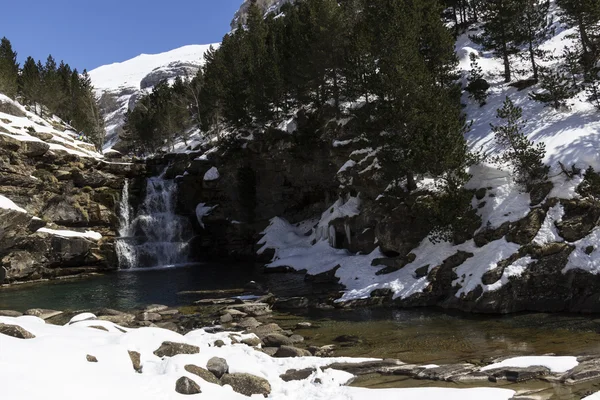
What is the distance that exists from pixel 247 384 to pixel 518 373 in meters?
7.16

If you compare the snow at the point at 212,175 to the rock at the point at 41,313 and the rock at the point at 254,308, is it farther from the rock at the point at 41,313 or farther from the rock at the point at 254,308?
the rock at the point at 41,313

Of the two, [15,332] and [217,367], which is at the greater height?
[15,332]

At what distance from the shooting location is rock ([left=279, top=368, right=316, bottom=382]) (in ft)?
39.3

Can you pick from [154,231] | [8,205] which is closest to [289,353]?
[8,205]

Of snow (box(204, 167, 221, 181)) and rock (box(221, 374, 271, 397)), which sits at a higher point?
snow (box(204, 167, 221, 181))

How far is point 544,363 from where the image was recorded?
11617 millimetres

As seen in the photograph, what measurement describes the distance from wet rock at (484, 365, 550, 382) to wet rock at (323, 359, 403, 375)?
283 cm

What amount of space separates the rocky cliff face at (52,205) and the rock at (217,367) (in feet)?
A: 111

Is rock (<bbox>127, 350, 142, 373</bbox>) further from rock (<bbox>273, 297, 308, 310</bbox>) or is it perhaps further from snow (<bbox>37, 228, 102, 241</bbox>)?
snow (<bbox>37, 228, 102, 241</bbox>)

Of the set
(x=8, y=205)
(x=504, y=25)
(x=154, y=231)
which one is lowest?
(x=154, y=231)

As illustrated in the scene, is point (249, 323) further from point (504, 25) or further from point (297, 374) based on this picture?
point (504, 25)

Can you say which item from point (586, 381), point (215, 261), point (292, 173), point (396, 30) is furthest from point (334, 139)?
point (586, 381)

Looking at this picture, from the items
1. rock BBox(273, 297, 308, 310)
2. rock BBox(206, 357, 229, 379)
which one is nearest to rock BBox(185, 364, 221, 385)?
rock BBox(206, 357, 229, 379)

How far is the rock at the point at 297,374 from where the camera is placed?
1198 cm
